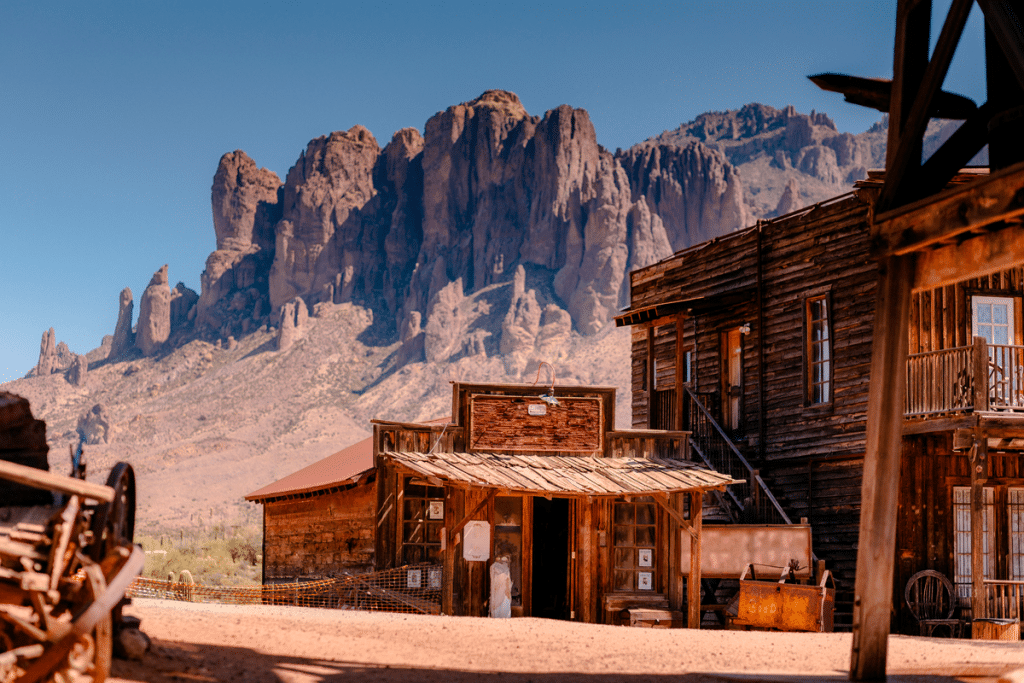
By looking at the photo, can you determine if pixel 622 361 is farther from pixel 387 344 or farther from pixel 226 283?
pixel 226 283

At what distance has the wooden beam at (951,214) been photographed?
679 cm

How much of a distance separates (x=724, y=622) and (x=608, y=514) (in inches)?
132

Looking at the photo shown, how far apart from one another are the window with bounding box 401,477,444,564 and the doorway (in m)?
3.32

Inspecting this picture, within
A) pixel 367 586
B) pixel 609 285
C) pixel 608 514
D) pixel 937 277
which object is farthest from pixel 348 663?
pixel 609 285

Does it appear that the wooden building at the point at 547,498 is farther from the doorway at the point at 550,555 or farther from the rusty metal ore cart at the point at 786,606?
the doorway at the point at 550,555

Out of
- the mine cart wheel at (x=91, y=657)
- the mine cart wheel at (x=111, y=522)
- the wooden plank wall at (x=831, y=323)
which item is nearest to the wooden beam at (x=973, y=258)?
the mine cart wheel at (x=111, y=522)

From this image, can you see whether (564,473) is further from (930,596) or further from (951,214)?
(951,214)

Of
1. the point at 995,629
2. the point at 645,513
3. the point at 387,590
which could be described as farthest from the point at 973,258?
the point at 387,590

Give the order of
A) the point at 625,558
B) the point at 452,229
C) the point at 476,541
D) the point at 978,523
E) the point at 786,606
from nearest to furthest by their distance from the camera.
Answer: the point at 786,606
the point at 978,523
the point at 476,541
the point at 625,558
the point at 452,229

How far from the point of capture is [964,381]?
16.6m

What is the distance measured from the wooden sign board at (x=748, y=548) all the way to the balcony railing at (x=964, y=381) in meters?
2.81

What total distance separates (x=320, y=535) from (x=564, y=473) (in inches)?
262

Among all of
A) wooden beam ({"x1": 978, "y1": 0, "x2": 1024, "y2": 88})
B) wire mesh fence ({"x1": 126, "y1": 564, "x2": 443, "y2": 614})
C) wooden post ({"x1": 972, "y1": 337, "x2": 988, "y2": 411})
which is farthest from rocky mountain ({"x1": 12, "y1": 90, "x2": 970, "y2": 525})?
wooden beam ({"x1": 978, "y1": 0, "x2": 1024, "y2": 88})

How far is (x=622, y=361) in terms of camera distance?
88.2 metres
